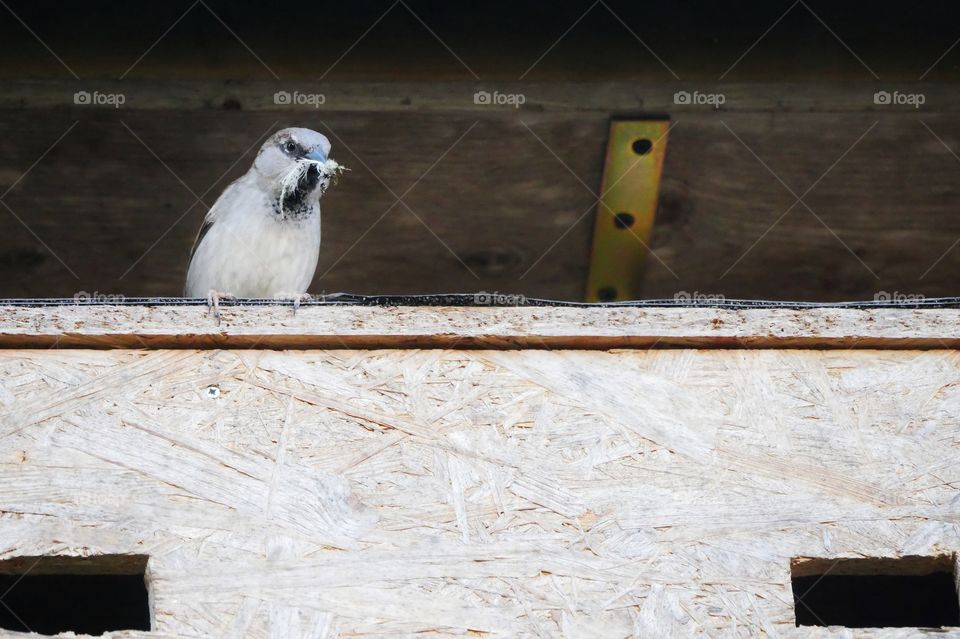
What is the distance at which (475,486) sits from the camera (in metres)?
2.53

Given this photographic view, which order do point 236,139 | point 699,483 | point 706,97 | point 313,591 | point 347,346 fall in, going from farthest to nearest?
1. point 236,139
2. point 706,97
3. point 347,346
4. point 699,483
5. point 313,591

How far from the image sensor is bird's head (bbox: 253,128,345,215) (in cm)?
423

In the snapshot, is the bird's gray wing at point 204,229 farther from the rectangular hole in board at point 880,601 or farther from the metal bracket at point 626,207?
the rectangular hole in board at point 880,601

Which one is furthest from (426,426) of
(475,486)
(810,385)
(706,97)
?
(706,97)

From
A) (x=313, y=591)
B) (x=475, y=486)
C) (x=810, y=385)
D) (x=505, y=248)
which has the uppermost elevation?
(x=505, y=248)

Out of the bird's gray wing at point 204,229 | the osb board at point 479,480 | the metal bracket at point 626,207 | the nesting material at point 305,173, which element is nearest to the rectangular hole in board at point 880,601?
the osb board at point 479,480

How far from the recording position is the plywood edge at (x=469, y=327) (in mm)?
2695

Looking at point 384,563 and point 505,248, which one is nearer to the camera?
point 384,563

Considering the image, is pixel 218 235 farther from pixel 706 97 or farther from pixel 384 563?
pixel 384 563

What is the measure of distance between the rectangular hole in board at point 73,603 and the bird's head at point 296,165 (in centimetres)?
138

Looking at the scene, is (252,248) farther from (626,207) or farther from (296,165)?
(626,207)

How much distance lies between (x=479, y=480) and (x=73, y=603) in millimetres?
1051

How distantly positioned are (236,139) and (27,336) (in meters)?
1.48

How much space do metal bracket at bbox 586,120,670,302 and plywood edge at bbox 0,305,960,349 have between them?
3.83 feet
